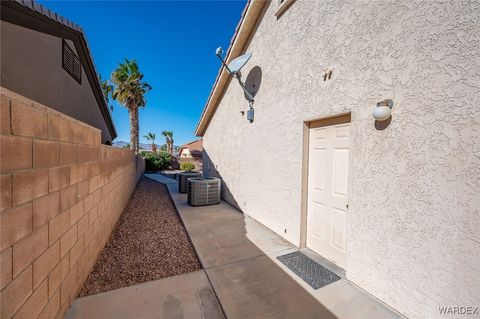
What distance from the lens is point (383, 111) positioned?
249cm

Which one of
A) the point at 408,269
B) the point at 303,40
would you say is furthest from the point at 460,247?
the point at 303,40

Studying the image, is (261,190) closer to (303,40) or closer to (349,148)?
(349,148)

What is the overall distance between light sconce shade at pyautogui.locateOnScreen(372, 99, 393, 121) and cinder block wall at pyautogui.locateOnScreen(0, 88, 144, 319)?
141 inches

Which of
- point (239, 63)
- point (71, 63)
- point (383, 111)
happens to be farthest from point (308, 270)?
point (71, 63)

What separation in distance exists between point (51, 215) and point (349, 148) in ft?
12.7

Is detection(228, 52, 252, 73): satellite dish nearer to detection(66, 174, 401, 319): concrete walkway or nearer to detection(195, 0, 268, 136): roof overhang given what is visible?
detection(195, 0, 268, 136): roof overhang

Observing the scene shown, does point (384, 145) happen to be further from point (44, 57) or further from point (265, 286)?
point (44, 57)

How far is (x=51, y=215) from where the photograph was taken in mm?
1945

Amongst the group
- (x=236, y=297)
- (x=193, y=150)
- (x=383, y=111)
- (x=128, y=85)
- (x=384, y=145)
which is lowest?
(x=236, y=297)

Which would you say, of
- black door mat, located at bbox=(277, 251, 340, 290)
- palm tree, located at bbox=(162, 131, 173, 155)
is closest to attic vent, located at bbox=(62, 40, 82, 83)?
black door mat, located at bbox=(277, 251, 340, 290)

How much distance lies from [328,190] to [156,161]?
22.7 meters

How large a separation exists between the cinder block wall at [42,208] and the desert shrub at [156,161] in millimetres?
21101

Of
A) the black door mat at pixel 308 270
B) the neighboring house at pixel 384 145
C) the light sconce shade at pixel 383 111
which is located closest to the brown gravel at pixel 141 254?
the black door mat at pixel 308 270

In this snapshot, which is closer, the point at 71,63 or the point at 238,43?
the point at 238,43
